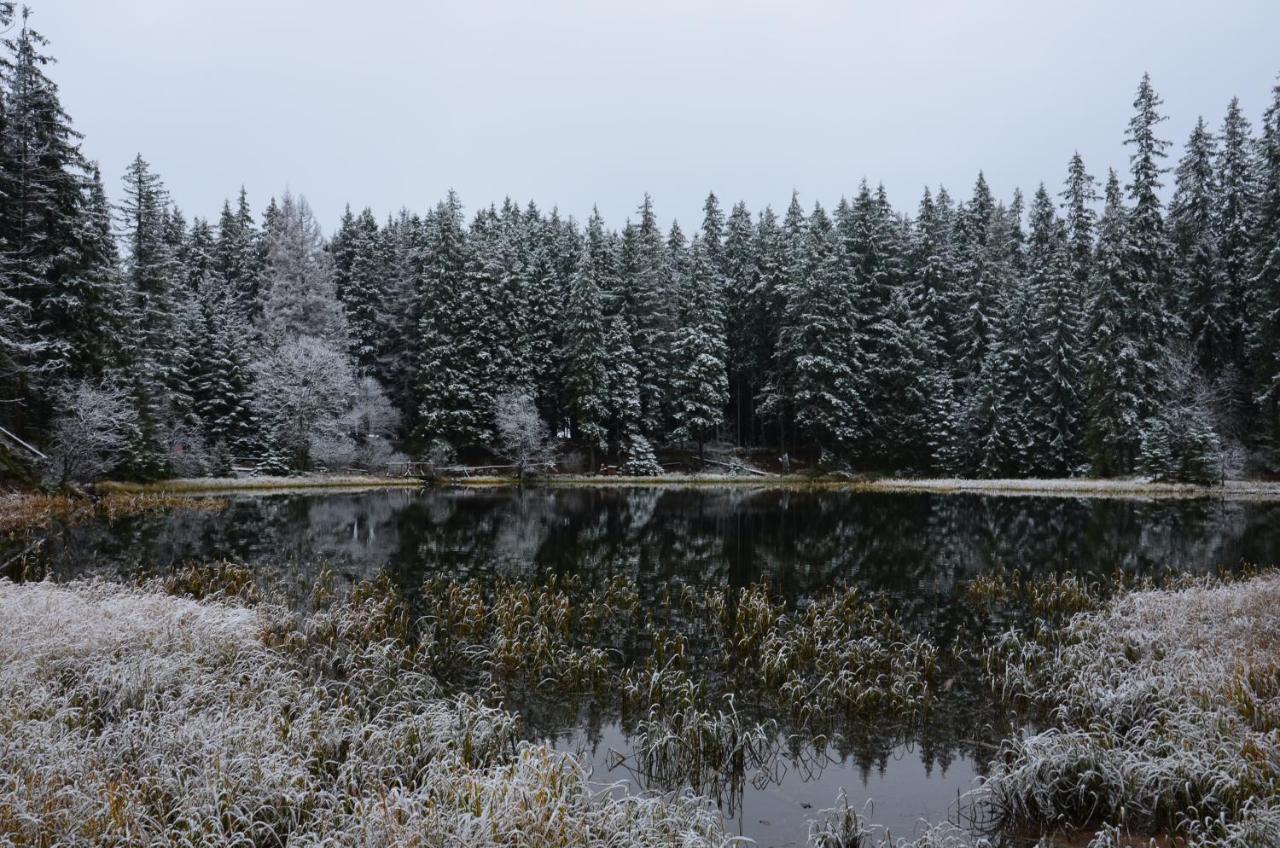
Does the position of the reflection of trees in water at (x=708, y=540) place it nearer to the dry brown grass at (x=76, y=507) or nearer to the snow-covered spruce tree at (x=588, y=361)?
the dry brown grass at (x=76, y=507)

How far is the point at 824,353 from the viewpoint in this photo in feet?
166

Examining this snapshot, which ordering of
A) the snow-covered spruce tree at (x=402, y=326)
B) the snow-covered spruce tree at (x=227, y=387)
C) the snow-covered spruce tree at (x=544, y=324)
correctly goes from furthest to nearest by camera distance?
the snow-covered spruce tree at (x=402, y=326) → the snow-covered spruce tree at (x=544, y=324) → the snow-covered spruce tree at (x=227, y=387)

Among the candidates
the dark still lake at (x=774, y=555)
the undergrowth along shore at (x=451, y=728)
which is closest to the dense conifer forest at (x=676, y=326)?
the dark still lake at (x=774, y=555)

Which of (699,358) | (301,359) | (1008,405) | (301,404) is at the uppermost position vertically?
(699,358)

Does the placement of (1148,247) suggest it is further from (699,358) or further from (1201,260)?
(699,358)

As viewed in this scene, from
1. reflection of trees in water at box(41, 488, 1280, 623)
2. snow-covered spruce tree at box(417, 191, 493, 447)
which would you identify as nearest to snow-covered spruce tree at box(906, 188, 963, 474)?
reflection of trees in water at box(41, 488, 1280, 623)

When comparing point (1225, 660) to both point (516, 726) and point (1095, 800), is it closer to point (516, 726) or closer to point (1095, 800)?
point (1095, 800)

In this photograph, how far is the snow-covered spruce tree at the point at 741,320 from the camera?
188 ft

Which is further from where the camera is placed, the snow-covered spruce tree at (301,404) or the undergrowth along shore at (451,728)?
the snow-covered spruce tree at (301,404)

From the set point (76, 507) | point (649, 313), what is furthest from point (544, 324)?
point (76, 507)

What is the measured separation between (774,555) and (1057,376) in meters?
32.9

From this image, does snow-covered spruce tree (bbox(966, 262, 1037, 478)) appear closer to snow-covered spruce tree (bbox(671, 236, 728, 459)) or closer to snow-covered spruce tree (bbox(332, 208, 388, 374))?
snow-covered spruce tree (bbox(671, 236, 728, 459))

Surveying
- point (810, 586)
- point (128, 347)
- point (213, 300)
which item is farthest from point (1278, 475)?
point (213, 300)

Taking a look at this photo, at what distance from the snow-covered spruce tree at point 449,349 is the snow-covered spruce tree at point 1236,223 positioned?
42543mm
